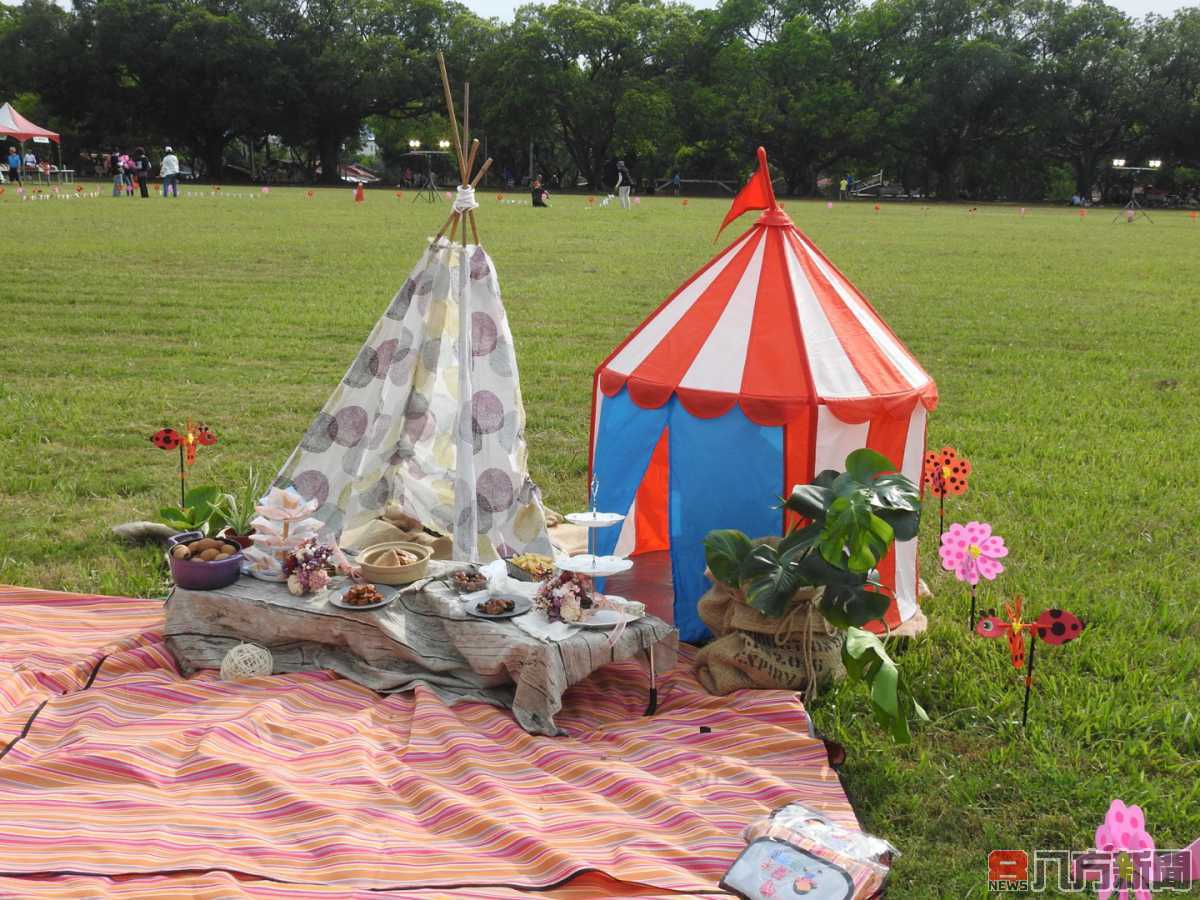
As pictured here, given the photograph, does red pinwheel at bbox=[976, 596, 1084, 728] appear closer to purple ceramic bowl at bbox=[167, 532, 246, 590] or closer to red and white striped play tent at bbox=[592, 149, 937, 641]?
red and white striped play tent at bbox=[592, 149, 937, 641]

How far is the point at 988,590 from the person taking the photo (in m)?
5.46

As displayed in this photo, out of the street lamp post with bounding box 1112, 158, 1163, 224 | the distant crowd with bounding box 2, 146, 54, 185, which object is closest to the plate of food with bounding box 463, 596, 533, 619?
the street lamp post with bounding box 1112, 158, 1163, 224

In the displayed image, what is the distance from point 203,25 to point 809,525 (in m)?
56.9

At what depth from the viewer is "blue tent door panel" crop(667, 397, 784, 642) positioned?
4750mm

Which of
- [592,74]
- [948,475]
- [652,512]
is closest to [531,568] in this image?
[652,512]

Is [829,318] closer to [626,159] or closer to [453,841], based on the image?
[453,841]

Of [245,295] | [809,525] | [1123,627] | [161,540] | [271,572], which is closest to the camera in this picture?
[809,525]

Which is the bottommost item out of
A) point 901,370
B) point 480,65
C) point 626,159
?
point 901,370

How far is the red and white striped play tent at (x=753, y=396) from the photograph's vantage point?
4715 millimetres

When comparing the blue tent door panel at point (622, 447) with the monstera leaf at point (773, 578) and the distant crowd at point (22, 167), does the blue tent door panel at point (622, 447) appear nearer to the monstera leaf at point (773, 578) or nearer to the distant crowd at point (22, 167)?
the monstera leaf at point (773, 578)

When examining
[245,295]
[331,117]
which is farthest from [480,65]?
[245,295]

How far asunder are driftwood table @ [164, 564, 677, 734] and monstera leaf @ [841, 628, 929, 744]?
73 cm

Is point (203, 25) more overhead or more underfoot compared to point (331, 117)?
more overhead

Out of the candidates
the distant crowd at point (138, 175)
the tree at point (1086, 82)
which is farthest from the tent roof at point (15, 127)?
the tree at point (1086, 82)
